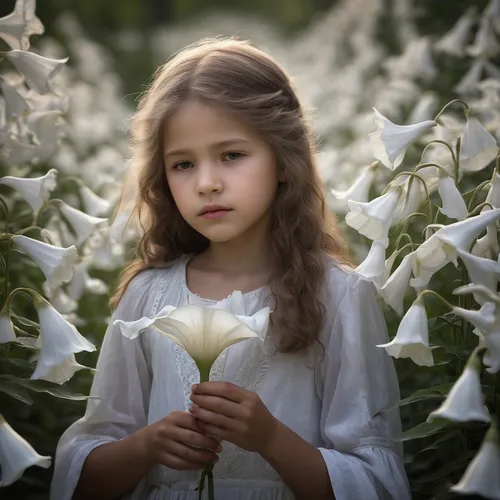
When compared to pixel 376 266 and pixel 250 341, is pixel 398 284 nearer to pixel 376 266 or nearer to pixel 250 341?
pixel 376 266

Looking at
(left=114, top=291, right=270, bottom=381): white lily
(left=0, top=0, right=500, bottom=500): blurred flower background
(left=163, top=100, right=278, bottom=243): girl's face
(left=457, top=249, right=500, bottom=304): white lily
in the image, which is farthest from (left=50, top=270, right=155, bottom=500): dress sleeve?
(left=457, top=249, right=500, bottom=304): white lily

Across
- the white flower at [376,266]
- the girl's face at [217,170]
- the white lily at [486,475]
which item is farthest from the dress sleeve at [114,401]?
the white lily at [486,475]

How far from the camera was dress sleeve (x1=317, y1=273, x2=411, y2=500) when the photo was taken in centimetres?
184

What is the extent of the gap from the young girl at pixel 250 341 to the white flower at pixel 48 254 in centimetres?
23

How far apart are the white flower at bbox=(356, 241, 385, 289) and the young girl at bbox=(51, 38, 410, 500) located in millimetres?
105

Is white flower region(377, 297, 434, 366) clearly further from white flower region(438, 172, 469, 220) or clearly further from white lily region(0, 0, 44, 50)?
white lily region(0, 0, 44, 50)

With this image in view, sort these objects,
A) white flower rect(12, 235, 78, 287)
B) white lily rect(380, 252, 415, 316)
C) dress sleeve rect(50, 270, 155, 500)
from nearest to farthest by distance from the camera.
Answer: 1. white lily rect(380, 252, 415, 316)
2. white flower rect(12, 235, 78, 287)
3. dress sleeve rect(50, 270, 155, 500)

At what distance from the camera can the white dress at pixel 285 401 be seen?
1878mm

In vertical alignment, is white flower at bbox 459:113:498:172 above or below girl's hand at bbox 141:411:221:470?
above

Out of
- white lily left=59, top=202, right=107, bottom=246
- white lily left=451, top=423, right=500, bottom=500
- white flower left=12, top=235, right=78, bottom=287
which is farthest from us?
white lily left=59, top=202, right=107, bottom=246

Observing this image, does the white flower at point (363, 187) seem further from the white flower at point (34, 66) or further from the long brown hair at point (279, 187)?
the white flower at point (34, 66)

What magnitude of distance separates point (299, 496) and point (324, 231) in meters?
0.64

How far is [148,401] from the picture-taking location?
2.11m

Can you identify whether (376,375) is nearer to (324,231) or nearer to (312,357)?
(312,357)
